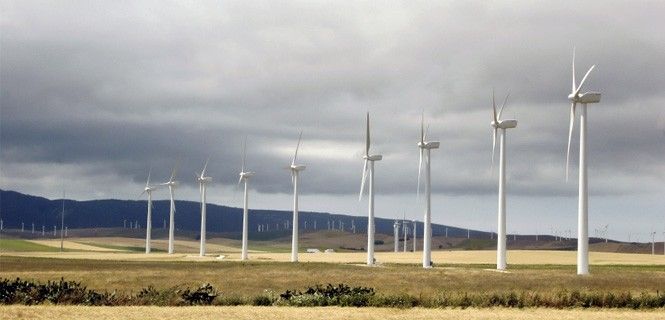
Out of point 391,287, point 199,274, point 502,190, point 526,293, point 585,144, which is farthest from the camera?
point 502,190

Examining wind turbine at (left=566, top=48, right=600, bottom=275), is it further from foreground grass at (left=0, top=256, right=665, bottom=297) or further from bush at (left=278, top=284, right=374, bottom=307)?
bush at (left=278, top=284, right=374, bottom=307)

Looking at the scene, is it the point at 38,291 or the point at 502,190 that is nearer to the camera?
the point at 38,291

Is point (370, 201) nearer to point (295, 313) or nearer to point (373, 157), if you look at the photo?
point (373, 157)

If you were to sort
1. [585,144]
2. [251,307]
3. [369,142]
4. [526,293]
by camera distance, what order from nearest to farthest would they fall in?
[251,307]
[526,293]
[585,144]
[369,142]

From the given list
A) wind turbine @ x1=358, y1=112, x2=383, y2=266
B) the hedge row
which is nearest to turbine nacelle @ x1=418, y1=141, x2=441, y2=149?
wind turbine @ x1=358, y1=112, x2=383, y2=266

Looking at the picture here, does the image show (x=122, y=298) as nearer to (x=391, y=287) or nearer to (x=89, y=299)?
(x=89, y=299)

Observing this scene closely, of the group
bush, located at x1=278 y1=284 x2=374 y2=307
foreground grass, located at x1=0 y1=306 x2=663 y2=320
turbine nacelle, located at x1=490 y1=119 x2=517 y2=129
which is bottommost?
foreground grass, located at x1=0 y1=306 x2=663 y2=320

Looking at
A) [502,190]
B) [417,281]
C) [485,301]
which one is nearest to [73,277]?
[417,281]

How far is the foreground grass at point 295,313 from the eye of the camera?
47844 millimetres

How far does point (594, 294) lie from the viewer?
59.1 metres

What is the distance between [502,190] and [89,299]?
5460 centimetres

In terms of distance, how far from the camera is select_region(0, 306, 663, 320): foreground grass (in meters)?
47.8

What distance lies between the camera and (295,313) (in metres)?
50.4

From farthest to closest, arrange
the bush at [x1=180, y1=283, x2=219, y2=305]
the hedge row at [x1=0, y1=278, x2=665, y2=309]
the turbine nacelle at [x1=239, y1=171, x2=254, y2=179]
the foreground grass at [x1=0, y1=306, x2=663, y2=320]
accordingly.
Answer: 1. the turbine nacelle at [x1=239, y1=171, x2=254, y2=179]
2. the bush at [x1=180, y1=283, x2=219, y2=305]
3. the hedge row at [x1=0, y1=278, x2=665, y2=309]
4. the foreground grass at [x1=0, y1=306, x2=663, y2=320]
